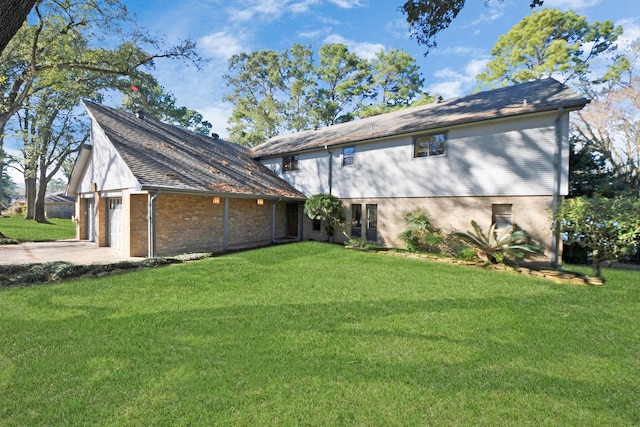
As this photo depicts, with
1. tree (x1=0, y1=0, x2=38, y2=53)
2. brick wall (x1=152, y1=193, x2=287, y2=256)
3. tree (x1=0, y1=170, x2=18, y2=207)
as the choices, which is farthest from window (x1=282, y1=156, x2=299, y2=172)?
tree (x1=0, y1=170, x2=18, y2=207)

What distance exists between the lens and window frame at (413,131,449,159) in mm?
11195

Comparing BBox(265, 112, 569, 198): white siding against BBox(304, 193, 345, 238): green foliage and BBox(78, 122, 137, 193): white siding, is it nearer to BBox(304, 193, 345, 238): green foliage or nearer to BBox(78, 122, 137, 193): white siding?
BBox(304, 193, 345, 238): green foliage

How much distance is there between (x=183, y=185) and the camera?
10.1m

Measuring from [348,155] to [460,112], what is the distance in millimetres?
5219

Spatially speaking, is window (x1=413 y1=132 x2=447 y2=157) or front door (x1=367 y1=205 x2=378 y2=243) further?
front door (x1=367 y1=205 x2=378 y2=243)

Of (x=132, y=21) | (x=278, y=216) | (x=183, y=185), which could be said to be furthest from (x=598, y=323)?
(x=132, y=21)

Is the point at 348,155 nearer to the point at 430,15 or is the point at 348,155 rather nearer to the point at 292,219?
the point at 292,219

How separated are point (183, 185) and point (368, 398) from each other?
9641 millimetres

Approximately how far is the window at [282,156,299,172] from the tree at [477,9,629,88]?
17.8m

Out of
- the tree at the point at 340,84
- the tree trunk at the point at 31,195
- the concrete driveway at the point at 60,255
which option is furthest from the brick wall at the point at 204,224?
the tree trunk at the point at 31,195

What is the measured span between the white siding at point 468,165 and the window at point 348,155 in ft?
0.62

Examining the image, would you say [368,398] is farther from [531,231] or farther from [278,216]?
[278,216]

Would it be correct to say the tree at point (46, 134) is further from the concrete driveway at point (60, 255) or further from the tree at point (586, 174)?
the tree at point (586, 174)

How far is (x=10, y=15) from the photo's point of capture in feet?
9.00
